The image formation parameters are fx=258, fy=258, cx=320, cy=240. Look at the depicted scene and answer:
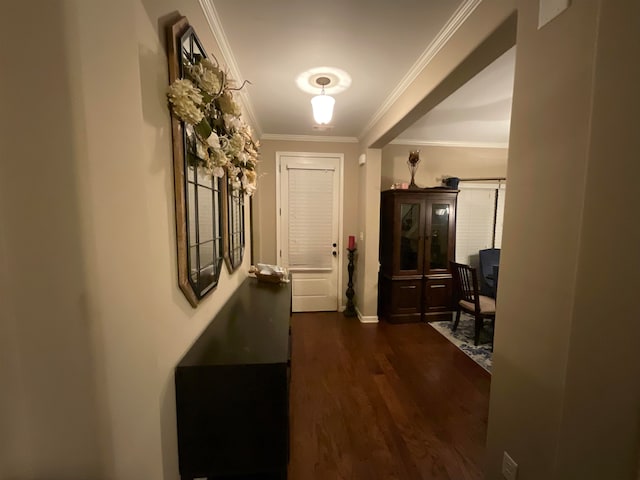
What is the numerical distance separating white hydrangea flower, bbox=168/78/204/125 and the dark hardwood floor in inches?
73.5

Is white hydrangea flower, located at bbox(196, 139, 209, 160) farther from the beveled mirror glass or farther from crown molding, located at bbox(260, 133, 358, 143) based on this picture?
crown molding, located at bbox(260, 133, 358, 143)

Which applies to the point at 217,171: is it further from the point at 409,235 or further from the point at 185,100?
the point at 409,235

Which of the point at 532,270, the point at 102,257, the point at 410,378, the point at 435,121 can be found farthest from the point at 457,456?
the point at 435,121

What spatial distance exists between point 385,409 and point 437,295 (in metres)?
2.03

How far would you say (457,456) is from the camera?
→ 61.7 inches

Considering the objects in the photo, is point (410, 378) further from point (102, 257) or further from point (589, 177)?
point (102, 257)

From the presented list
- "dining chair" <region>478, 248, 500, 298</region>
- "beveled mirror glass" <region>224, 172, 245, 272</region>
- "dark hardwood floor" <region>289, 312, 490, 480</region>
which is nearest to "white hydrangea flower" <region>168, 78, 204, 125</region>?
"beveled mirror glass" <region>224, 172, 245, 272</region>

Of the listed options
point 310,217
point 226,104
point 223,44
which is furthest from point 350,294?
point 223,44

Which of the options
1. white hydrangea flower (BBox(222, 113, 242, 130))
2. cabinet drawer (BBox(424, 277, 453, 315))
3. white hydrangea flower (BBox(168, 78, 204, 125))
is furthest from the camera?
cabinet drawer (BBox(424, 277, 453, 315))

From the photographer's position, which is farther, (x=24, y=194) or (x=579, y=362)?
(x=579, y=362)

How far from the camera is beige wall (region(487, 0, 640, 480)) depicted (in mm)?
719

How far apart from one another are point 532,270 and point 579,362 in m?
0.33

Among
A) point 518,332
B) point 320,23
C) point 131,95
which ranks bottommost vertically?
point 518,332

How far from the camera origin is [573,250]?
846mm
